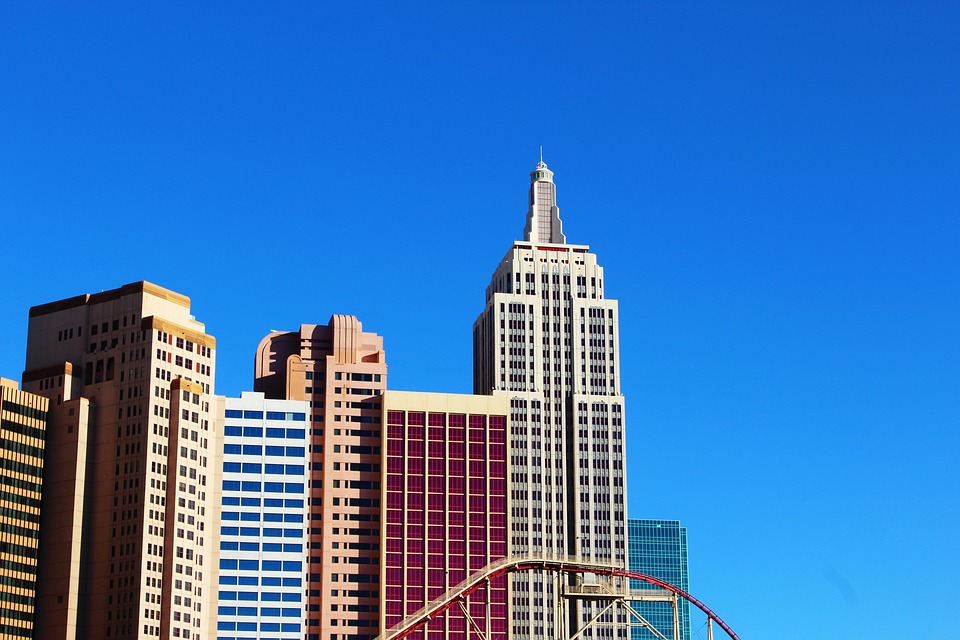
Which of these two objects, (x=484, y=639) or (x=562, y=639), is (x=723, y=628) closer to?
(x=562, y=639)

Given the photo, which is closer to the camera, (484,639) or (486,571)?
(486,571)

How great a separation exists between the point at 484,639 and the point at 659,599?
73.0 ft

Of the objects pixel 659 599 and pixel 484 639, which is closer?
pixel 659 599

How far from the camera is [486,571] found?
529ft

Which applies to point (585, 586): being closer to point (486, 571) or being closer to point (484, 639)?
point (486, 571)

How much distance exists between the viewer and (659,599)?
533ft

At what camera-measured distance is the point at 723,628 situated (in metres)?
162

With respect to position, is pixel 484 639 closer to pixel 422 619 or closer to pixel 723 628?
pixel 422 619

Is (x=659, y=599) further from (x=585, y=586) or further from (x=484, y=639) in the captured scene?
(x=484, y=639)

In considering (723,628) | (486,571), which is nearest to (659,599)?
(723,628)

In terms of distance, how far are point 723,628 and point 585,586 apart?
1501 cm

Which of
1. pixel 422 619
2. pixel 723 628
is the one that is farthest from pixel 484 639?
pixel 723 628

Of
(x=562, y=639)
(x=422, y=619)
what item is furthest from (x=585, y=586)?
(x=422, y=619)

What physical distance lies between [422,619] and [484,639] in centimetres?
1583
